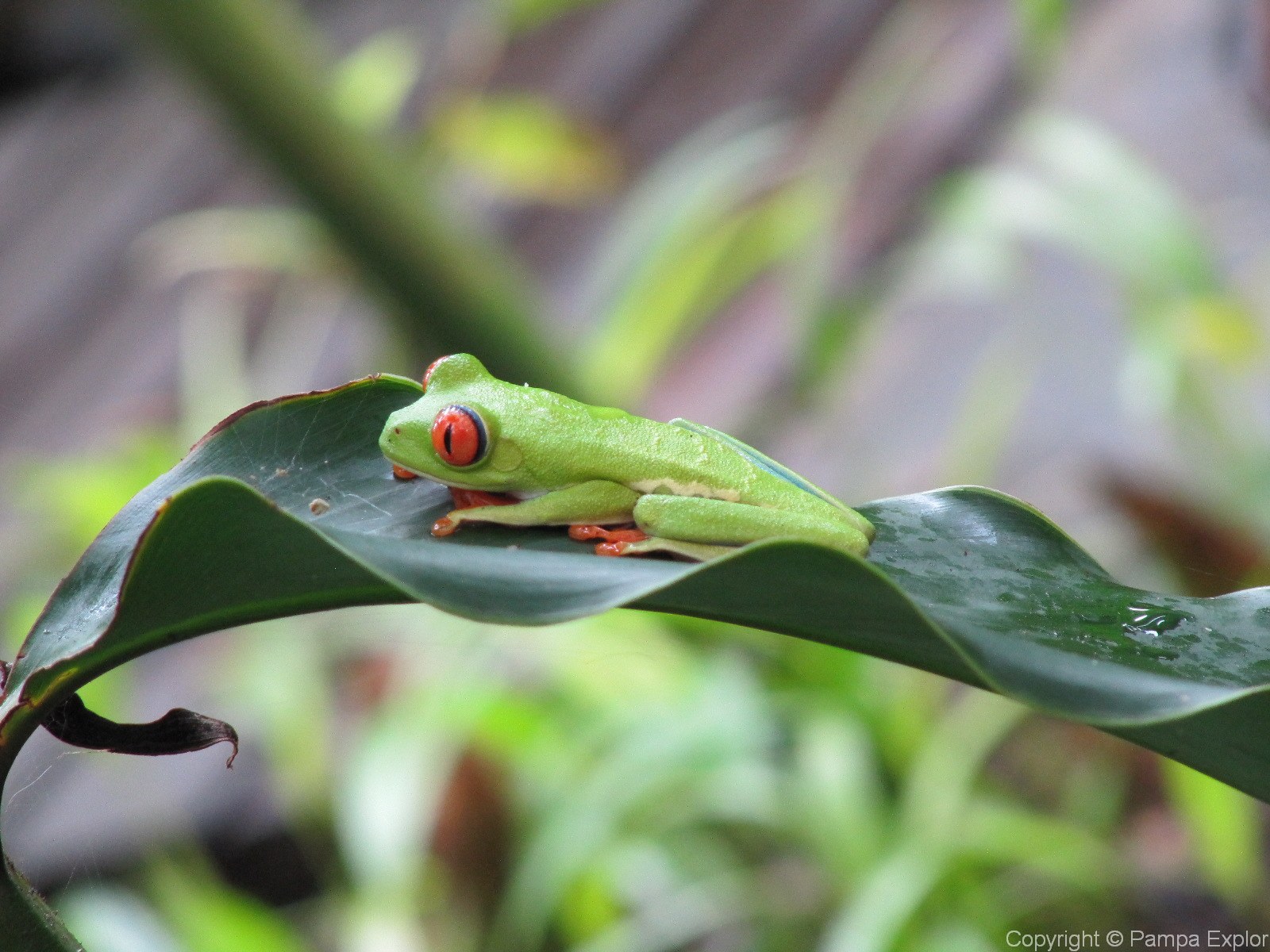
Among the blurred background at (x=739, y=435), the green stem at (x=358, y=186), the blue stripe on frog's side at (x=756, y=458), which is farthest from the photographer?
the blurred background at (x=739, y=435)

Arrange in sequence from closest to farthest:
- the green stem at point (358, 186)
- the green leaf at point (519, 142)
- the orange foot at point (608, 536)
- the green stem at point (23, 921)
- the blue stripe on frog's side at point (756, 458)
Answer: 1. the green stem at point (23, 921)
2. the orange foot at point (608, 536)
3. the blue stripe on frog's side at point (756, 458)
4. the green stem at point (358, 186)
5. the green leaf at point (519, 142)

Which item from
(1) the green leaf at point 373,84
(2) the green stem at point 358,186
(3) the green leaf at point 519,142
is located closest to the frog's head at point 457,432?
(2) the green stem at point 358,186

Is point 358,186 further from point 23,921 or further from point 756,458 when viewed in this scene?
point 23,921

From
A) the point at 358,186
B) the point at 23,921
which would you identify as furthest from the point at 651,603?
the point at 358,186

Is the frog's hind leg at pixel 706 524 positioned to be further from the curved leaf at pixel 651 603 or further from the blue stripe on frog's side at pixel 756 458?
the curved leaf at pixel 651 603

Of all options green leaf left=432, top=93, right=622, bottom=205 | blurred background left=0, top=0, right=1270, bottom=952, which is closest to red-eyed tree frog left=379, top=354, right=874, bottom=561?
blurred background left=0, top=0, right=1270, bottom=952

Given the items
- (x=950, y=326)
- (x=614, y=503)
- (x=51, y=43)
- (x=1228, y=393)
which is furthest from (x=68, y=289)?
(x=1228, y=393)
